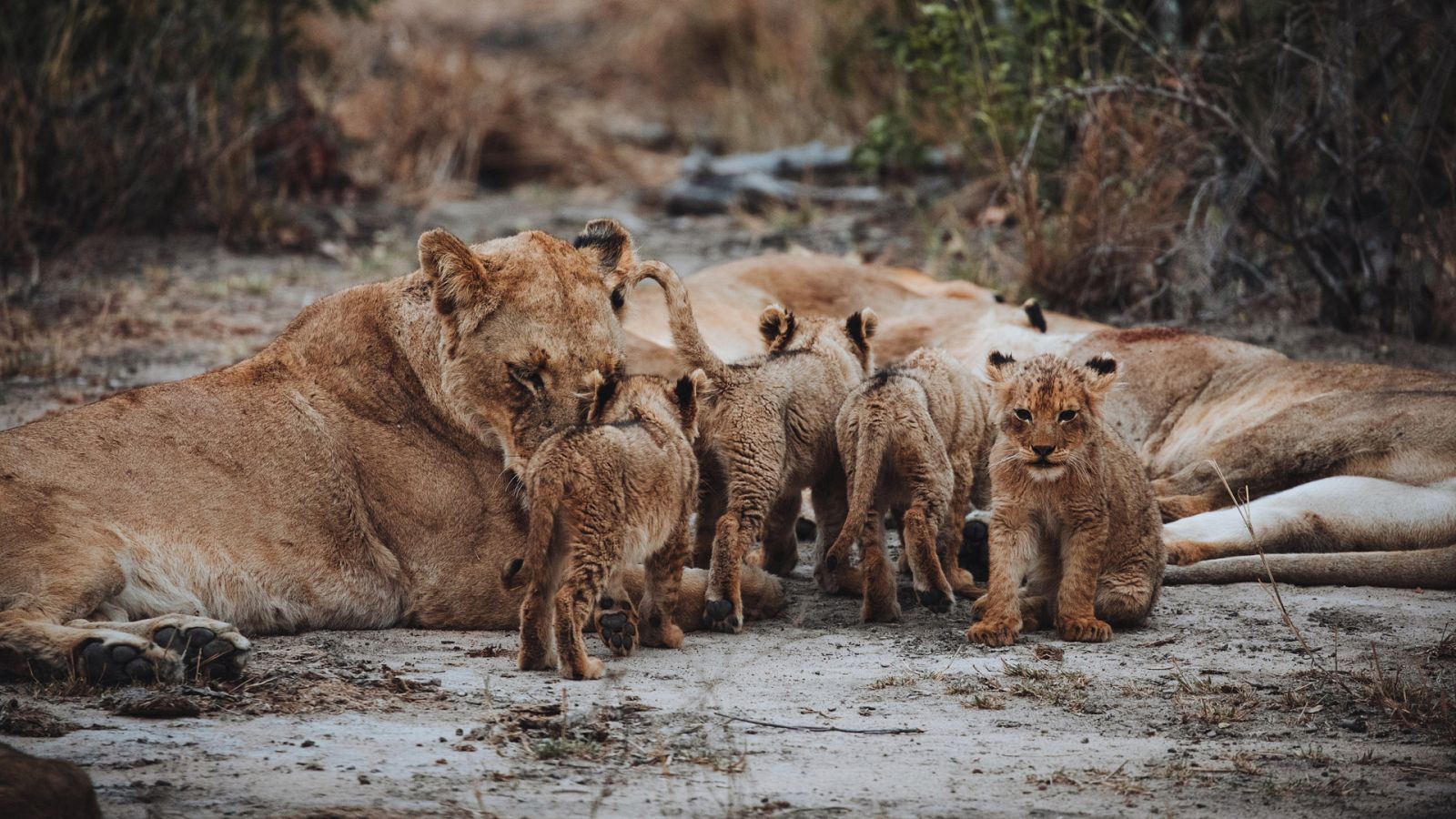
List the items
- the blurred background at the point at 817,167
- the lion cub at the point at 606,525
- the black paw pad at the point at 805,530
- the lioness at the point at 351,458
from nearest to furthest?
the lion cub at the point at 606,525 → the lioness at the point at 351,458 → the black paw pad at the point at 805,530 → the blurred background at the point at 817,167

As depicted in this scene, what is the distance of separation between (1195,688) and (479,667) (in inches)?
74.2

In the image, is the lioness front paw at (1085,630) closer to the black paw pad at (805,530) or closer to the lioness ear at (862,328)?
the lioness ear at (862,328)

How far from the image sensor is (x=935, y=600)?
16.6 feet

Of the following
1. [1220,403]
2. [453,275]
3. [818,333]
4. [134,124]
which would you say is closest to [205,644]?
[453,275]

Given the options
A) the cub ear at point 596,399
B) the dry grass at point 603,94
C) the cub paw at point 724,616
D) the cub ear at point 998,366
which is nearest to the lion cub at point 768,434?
the cub paw at point 724,616

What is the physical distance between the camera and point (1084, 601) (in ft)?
15.9

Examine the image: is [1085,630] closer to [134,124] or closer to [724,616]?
[724,616]

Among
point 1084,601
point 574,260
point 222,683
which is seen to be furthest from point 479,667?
point 1084,601

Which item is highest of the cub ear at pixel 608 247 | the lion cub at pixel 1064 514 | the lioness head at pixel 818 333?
the cub ear at pixel 608 247

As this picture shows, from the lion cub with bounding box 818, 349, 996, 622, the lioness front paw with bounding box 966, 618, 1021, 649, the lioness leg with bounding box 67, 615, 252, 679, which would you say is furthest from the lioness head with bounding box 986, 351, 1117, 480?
the lioness leg with bounding box 67, 615, 252, 679

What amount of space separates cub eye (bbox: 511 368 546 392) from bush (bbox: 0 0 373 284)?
605 cm

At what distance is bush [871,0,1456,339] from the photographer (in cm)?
818

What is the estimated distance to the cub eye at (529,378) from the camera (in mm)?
4902

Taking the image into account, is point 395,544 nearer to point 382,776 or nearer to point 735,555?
point 735,555
